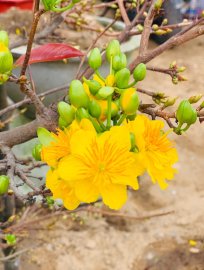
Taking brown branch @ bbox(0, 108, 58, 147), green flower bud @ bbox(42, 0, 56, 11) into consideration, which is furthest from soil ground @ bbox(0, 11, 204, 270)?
green flower bud @ bbox(42, 0, 56, 11)

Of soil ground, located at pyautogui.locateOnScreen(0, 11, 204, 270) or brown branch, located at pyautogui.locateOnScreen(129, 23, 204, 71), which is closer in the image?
brown branch, located at pyautogui.locateOnScreen(129, 23, 204, 71)

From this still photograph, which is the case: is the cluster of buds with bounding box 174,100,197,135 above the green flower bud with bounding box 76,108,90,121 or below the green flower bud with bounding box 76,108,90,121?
below

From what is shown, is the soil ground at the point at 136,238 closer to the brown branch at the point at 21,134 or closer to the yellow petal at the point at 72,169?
the brown branch at the point at 21,134

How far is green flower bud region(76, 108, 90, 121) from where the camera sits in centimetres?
60

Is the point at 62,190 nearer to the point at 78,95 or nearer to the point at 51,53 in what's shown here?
the point at 78,95

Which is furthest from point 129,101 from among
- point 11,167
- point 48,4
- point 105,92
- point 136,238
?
point 136,238

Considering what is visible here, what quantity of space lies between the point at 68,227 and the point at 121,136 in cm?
141

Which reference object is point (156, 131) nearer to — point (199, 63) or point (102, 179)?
point (102, 179)

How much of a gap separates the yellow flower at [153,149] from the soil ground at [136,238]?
98 cm

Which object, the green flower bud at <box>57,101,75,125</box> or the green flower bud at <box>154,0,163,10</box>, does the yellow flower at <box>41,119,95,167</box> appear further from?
the green flower bud at <box>154,0,163,10</box>

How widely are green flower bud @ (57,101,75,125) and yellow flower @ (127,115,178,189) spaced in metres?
0.07

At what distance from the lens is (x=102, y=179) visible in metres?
0.57

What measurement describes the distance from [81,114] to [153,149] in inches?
3.5

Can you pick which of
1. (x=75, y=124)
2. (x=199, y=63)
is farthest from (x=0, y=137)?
(x=199, y=63)
